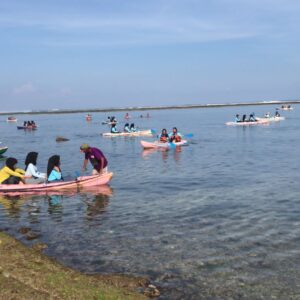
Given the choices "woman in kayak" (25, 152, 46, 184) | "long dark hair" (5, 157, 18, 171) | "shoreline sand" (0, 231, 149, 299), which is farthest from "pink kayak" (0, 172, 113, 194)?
"shoreline sand" (0, 231, 149, 299)

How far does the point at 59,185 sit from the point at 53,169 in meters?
1.08

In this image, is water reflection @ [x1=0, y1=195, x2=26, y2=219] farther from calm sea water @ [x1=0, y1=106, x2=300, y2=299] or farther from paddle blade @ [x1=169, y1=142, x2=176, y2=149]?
paddle blade @ [x1=169, y1=142, x2=176, y2=149]

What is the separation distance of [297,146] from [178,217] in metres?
27.4

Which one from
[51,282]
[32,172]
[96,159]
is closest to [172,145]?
[96,159]

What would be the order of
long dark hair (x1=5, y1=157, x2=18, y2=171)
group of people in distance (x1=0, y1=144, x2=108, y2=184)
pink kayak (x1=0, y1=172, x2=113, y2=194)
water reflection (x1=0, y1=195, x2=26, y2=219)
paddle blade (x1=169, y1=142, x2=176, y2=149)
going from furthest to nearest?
paddle blade (x1=169, y1=142, x2=176, y2=149) < group of people in distance (x1=0, y1=144, x2=108, y2=184) < long dark hair (x1=5, y1=157, x2=18, y2=171) < pink kayak (x1=0, y1=172, x2=113, y2=194) < water reflection (x1=0, y1=195, x2=26, y2=219)

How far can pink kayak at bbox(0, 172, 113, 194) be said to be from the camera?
2069 cm

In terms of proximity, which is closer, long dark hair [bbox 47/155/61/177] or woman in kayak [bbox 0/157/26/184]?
woman in kayak [bbox 0/157/26/184]

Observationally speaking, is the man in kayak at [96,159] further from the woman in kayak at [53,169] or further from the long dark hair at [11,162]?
the long dark hair at [11,162]

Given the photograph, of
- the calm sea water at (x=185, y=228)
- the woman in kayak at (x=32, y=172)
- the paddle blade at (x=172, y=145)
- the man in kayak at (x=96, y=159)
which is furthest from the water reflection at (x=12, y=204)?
the paddle blade at (x=172, y=145)

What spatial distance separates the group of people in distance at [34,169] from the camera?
69.1 ft

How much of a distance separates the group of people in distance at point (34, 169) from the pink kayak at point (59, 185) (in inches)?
14.5

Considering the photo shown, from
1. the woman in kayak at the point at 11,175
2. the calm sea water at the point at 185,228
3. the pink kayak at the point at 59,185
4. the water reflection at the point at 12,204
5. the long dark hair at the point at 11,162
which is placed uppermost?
the long dark hair at the point at 11,162

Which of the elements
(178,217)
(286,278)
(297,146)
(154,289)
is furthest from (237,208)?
(297,146)

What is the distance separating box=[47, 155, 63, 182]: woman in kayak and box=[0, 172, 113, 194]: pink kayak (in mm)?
510
